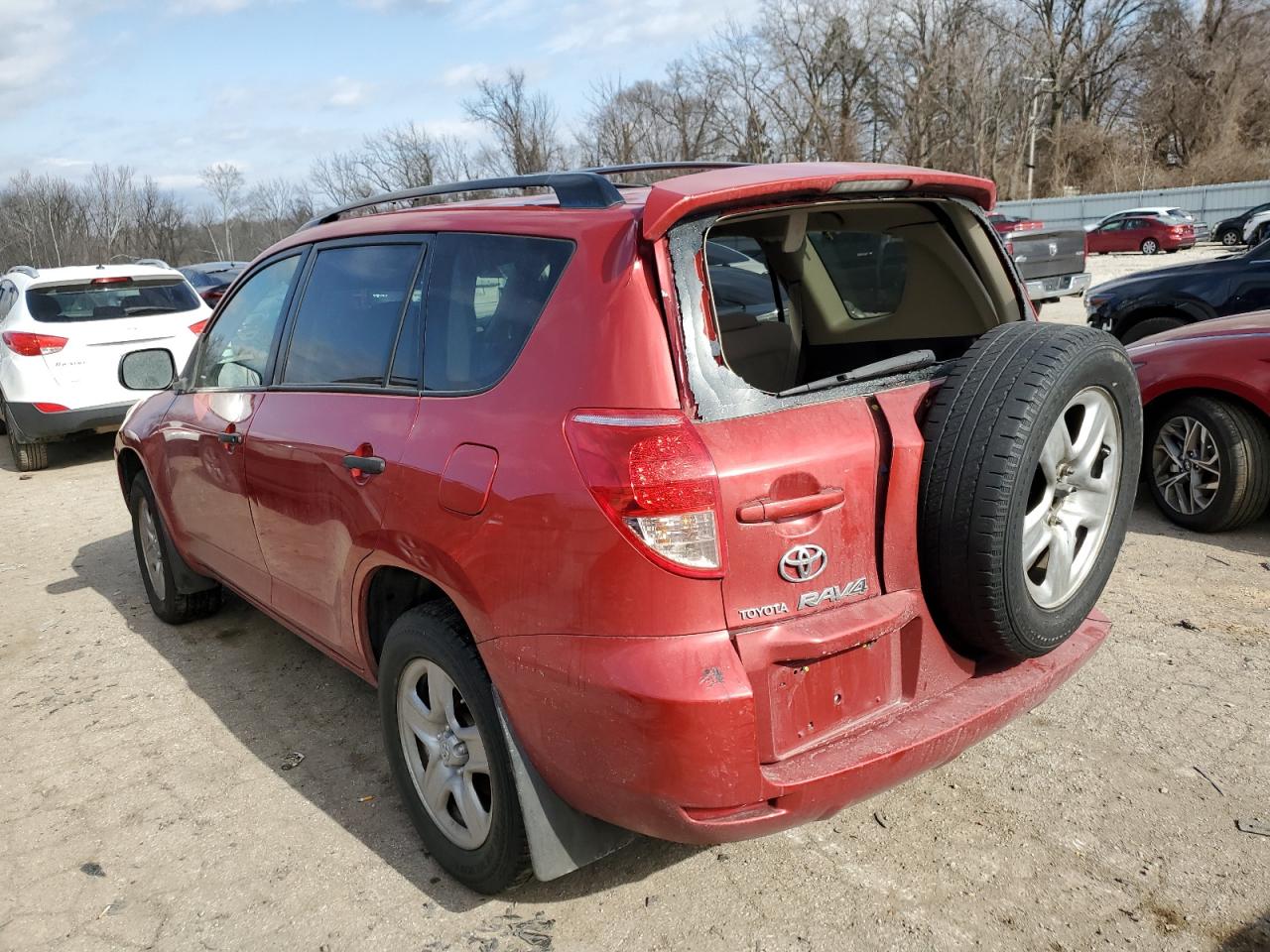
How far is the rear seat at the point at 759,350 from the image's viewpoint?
10.6ft

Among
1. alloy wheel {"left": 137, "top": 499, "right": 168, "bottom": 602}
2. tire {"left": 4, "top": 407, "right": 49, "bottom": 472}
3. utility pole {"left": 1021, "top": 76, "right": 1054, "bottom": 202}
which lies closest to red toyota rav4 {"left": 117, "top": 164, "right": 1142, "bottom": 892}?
alloy wheel {"left": 137, "top": 499, "right": 168, "bottom": 602}

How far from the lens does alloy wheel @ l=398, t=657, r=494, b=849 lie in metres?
2.64

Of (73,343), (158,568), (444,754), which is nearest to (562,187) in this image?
(444,754)

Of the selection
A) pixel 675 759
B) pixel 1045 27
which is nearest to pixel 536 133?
pixel 675 759

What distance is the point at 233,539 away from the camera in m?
A: 3.88

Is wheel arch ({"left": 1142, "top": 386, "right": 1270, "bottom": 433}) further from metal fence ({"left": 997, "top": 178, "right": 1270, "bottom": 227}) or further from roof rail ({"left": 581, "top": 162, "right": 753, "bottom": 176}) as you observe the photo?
metal fence ({"left": 997, "top": 178, "right": 1270, "bottom": 227})

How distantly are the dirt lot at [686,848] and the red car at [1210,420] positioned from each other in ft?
2.50

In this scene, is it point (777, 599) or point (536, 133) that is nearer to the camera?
point (777, 599)

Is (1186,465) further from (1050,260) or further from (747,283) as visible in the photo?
(1050,260)

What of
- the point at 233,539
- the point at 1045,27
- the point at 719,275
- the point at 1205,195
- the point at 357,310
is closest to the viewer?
the point at 357,310

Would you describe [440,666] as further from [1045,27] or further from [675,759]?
[1045,27]

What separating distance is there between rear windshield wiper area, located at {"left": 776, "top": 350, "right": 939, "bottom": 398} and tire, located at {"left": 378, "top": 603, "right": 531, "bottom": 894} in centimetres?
109

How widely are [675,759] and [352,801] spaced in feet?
5.32

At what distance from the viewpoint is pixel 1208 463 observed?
502 cm
